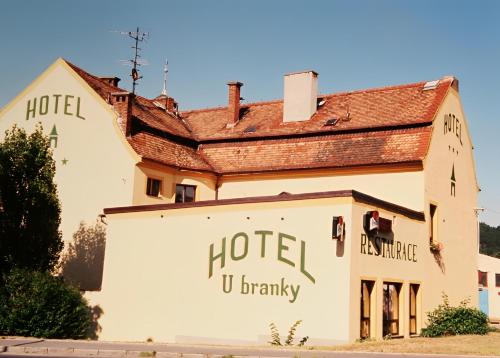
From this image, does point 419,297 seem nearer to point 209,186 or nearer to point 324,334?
point 324,334

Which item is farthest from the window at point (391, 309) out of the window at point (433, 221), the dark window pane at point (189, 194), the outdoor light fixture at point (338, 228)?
the dark window pane at point (189, 194)

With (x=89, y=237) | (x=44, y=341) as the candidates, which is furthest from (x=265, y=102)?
(x=44, y=341)

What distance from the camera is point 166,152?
29422 millimetres

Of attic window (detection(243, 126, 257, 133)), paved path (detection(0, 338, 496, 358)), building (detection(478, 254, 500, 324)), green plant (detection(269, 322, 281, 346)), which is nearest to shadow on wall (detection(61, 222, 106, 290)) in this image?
attic window (detection(243, 126, 257, 133))

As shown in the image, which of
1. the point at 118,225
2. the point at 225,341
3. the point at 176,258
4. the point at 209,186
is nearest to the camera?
the point at 225,341

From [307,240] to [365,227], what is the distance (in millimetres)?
1984

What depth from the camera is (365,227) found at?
21.2 meters

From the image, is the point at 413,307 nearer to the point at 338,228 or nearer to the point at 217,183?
the point at 338,228

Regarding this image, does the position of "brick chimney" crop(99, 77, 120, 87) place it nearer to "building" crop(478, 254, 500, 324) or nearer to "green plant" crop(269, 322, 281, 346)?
"green plant" crop(269, 322, 281, 346)

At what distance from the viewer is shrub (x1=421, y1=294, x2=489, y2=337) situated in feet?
81.2

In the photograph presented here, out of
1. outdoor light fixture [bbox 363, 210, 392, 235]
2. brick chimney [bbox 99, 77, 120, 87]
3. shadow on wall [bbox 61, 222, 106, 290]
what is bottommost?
shadow on wall [bbox 61, 222, 106, 290]

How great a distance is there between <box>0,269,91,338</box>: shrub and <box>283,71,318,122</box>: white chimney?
46.5 feet

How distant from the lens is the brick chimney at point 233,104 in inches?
1324

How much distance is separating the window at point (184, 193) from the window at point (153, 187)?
111cm
